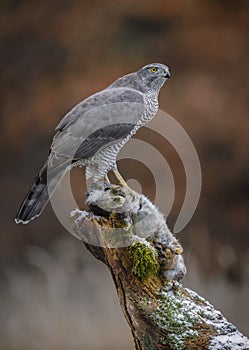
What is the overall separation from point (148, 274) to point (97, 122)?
748 millimetres

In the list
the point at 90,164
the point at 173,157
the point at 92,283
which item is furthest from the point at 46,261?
the point at 90,164

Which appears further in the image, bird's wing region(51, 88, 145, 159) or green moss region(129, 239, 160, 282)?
bird's wing region(51, 88, 145, 159)

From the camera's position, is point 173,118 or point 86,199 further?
point 173,118

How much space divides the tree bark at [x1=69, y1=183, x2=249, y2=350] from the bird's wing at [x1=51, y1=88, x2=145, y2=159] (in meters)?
0.28

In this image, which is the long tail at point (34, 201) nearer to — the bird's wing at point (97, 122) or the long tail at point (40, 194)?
the long tail at point (40, 194)

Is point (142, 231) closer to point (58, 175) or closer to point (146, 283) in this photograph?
point (146, 283)

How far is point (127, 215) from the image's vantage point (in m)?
3.12

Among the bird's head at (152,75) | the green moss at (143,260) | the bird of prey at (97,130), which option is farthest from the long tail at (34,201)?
the bird's head at (152,75)

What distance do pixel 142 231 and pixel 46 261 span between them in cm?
211

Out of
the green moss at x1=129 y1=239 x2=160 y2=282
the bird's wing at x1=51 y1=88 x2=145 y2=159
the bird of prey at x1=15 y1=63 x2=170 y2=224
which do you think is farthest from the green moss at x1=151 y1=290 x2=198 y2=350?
the bird's wing at x1=51 y1=88 x2=145 y2=159

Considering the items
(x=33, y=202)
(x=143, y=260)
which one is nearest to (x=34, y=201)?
(x=33, y=202)

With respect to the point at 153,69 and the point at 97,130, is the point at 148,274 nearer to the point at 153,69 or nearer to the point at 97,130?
the point at 97,130

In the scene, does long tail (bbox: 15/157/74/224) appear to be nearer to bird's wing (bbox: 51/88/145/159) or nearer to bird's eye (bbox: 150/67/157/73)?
bird's wing (bbox: 51/88/145/159)

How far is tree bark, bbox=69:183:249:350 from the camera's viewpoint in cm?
301
